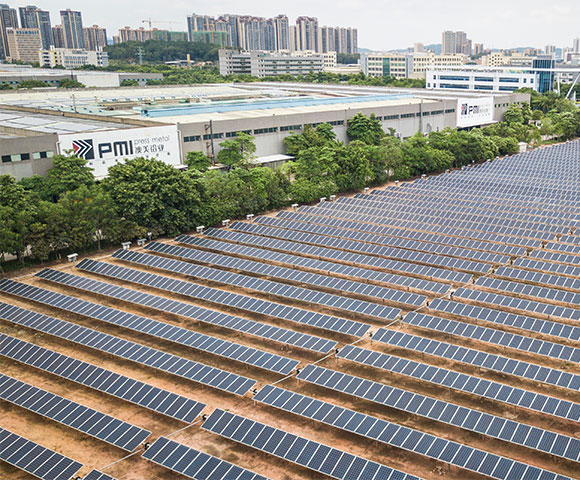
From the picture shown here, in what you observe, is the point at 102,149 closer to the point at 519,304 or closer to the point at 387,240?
the point at 387,240

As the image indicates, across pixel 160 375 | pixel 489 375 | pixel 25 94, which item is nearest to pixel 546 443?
pixel 489 375

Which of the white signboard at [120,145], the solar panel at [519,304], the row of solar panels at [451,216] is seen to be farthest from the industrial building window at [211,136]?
the solar panel at [519,304]

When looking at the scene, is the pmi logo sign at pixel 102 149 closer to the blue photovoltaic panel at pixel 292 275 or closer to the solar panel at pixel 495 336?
the blue photovoltaic panel at pixel 292 275

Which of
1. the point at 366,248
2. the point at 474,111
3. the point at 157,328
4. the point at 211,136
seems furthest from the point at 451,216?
the point at 474,111

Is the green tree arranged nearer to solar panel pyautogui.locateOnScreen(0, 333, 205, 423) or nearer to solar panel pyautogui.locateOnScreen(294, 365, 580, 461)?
solar panel pyautogui.locateOnScreen(0, 333, 205, 423)

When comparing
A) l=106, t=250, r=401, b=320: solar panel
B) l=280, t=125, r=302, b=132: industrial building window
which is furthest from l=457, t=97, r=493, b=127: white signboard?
l=106, t=250, r=401, b=320: solar panel
